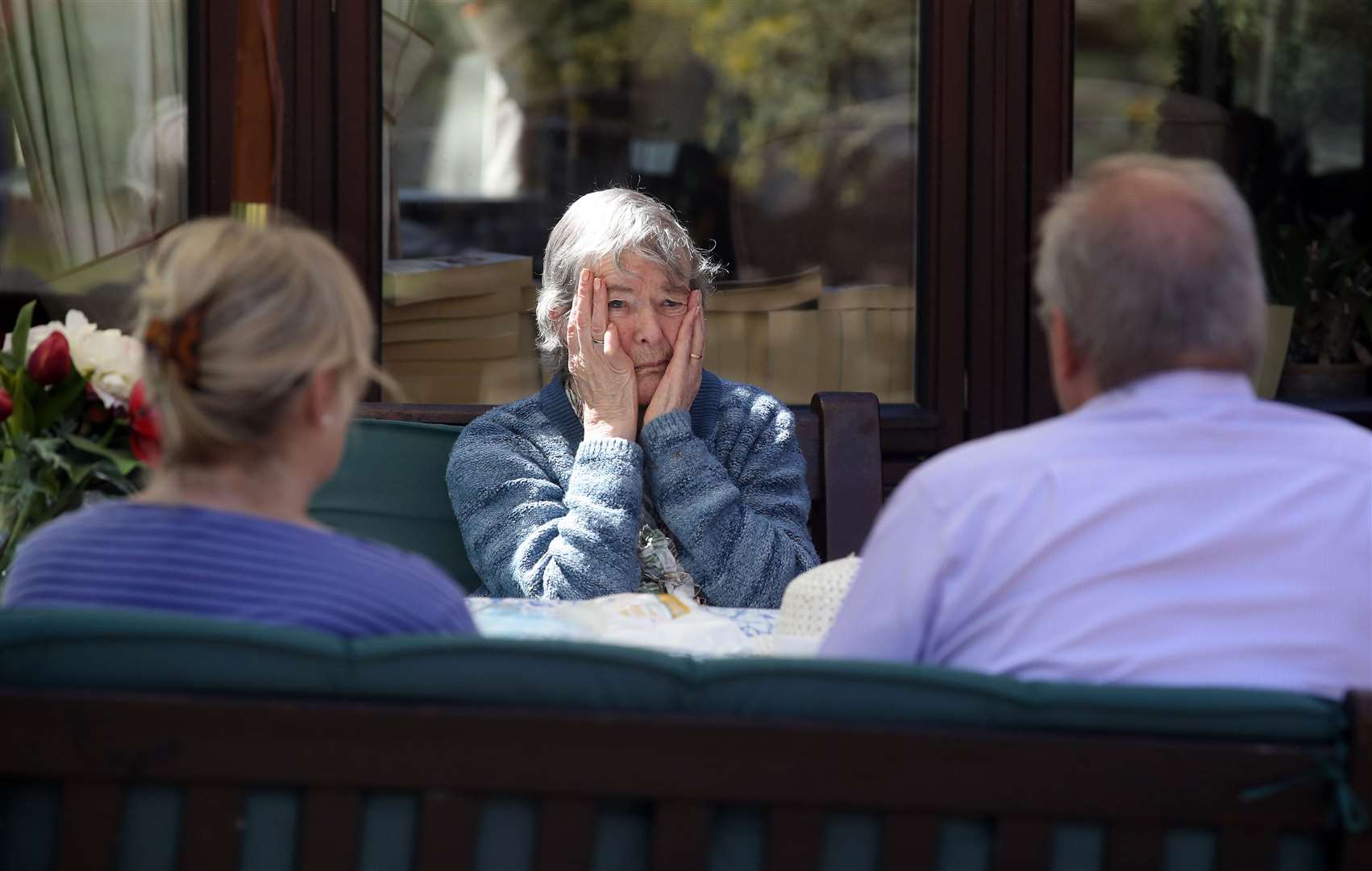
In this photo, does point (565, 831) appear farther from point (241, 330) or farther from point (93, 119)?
point (93, 119)

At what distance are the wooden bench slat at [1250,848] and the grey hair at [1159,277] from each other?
441 mm

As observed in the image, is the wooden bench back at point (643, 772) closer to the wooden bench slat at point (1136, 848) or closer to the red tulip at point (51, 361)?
the wooden bench slat at point (1136, 848)

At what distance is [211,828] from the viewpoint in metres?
1.31

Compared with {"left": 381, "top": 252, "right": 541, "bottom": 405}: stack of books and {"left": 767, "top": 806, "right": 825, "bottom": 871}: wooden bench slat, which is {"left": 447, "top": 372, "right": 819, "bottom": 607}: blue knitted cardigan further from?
{"left": 767, "top": 806, "right": 825, "bottom": 871}: wooden bench slat

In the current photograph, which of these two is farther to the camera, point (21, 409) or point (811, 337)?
point (811, 337)

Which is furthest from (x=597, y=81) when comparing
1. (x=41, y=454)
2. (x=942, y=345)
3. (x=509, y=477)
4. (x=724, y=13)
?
(x=41, y=454)

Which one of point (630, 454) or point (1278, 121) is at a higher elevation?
point (1278, 121)

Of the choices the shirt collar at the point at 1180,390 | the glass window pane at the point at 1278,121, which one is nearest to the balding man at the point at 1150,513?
the shirt collar at the point at 1180,390

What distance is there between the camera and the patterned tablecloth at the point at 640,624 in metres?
1.98

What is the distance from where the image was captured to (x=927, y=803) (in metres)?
1.30

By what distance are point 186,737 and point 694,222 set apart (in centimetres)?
389

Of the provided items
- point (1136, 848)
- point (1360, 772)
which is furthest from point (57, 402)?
point (1360, 772)

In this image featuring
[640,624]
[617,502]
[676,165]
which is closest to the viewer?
Answer: [640,624]

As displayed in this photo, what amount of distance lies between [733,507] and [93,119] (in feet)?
6.21
